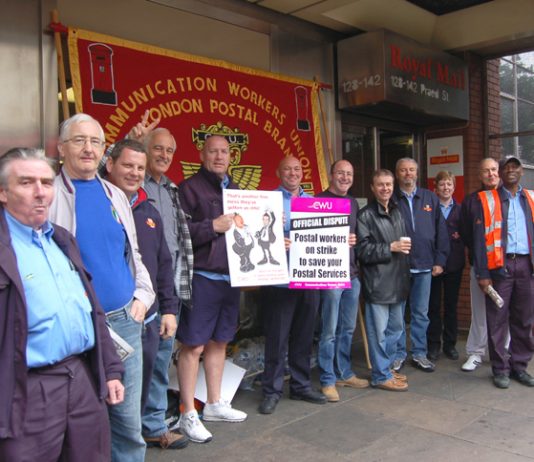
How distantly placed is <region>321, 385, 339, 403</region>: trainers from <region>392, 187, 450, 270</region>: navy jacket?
1.42 m

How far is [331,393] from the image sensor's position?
429cm

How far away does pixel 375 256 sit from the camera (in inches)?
172

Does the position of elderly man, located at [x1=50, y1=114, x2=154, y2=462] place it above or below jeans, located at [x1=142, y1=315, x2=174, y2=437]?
above

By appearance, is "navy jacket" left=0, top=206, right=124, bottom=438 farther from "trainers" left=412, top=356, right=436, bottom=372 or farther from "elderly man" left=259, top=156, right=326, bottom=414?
"trainers" left=412, top=356, right=436, bottom=372

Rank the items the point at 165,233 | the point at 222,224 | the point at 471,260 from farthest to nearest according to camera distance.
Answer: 1. the point at 471,260
2. the point at 222,224
3. the point at 165,233

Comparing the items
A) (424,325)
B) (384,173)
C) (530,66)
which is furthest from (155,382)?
(530,66)

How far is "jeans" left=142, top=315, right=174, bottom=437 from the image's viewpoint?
3.31 metres

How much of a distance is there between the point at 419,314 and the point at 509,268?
937 mm

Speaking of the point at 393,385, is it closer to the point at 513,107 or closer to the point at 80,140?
the point at 80,140

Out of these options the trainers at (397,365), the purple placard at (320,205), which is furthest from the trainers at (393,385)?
the purple placard at (320,205)

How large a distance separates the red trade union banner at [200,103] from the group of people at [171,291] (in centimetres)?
35

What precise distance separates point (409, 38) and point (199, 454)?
4.54 meters

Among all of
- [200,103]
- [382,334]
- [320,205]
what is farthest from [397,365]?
[200,103]

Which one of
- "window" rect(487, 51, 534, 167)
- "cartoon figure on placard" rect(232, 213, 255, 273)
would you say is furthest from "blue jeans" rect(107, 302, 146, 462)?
"window" rect(487, 51, 534, 167)
